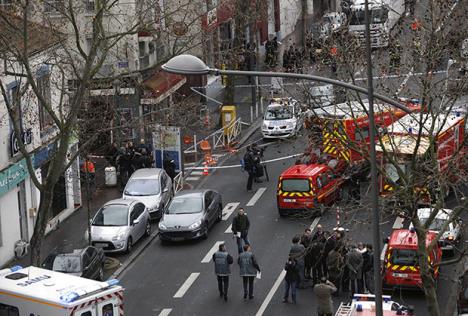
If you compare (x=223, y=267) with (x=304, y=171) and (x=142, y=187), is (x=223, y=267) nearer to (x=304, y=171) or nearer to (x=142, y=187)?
(x=304, y=171)

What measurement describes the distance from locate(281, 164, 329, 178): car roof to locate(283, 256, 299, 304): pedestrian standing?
759 centimetres

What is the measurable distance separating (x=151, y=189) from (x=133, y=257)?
4306 millimetres

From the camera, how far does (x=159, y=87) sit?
50469 millimetres

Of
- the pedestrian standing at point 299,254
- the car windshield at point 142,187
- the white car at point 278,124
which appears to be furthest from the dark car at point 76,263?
the white car at point 278,124

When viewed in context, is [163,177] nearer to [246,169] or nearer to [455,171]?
[246,169]

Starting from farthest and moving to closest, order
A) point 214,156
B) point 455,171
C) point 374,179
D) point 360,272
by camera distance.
Answer: point 214,156
point 360,272
point 455,171
point 374,179

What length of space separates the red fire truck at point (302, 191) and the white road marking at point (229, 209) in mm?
2134

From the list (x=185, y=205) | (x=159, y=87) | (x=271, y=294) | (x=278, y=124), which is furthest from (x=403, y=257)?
(x=159, y=87)

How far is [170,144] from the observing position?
43.4 metres

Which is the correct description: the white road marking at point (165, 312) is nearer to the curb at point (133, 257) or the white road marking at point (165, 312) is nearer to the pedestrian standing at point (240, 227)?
the curb at point (133, 257)

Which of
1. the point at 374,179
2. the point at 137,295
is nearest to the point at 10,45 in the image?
the point at 137,295

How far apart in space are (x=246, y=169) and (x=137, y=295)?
10578 millimetres

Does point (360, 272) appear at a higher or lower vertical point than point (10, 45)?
lower

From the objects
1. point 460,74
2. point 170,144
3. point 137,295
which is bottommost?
point 137,295
